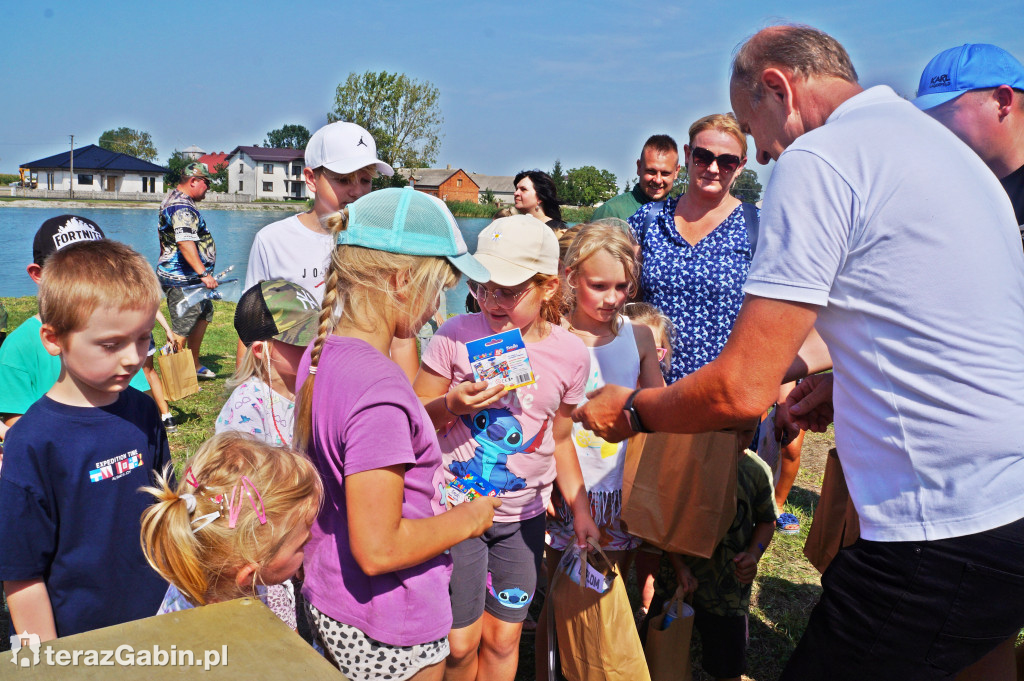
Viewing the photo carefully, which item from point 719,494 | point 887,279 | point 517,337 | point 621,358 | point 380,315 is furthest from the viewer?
point 621,358

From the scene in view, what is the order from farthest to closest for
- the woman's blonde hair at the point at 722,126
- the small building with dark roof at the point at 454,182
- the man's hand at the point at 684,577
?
the small building with dark roof at the point at 454,182
the woman's blonde hair at the point at 722,126
the man's hand at the point at 684,577

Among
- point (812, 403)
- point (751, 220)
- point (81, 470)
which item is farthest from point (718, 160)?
point (81, 470)

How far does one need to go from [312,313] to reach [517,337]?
27.9 inches

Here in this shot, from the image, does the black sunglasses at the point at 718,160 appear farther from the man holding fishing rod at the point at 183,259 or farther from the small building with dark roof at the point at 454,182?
the small building with dark roof at the point at 454,182

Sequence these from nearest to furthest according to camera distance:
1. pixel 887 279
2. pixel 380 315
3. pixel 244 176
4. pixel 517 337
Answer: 1. pixel 887 279
2. pixel 380 315
3. pixel 517 337
4. pixel 244 176

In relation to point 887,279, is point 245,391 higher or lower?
lower

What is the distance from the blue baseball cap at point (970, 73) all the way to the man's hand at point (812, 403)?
4.47 feet

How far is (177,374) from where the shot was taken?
635cm

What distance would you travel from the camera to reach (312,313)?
249cm

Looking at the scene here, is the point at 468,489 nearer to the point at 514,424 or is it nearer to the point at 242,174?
the point at 514,424

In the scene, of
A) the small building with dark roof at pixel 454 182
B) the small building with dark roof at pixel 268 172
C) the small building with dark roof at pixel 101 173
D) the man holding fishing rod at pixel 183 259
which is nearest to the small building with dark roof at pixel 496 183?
the small building with dark roof at pixel 454 182

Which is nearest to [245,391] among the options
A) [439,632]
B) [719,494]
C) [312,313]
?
[312,313]

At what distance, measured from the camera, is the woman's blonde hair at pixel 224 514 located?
64.2 inches

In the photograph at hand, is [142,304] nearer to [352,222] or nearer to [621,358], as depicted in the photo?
[352,222]
